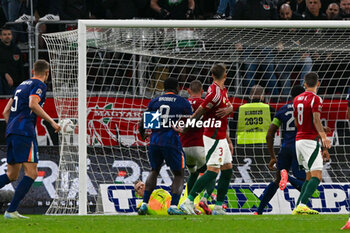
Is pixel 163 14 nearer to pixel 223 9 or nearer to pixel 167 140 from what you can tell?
pixel 223 9

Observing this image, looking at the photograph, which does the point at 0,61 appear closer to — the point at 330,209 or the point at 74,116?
the point at 74,116

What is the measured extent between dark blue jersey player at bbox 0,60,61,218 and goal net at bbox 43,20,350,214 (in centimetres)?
235

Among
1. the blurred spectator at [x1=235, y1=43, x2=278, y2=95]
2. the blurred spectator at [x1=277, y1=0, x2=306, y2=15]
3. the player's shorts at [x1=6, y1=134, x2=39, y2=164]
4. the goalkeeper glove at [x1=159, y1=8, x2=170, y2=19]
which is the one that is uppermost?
the blurred spectator at [x1=277, y1=0, x2=306, y2=15]

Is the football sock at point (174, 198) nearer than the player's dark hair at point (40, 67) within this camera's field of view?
No

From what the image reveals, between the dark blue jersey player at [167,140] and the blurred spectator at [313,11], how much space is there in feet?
17.0

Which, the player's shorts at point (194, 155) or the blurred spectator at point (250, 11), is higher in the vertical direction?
the blurred spectator at point (250, 11)

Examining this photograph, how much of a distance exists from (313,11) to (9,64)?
563 centimetres

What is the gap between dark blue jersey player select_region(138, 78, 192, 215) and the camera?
11.0 meters

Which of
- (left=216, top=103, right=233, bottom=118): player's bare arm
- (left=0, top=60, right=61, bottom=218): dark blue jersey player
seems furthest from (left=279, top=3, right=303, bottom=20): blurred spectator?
(left=0, top=60, right=61, bottom=218): dark blue jersey player

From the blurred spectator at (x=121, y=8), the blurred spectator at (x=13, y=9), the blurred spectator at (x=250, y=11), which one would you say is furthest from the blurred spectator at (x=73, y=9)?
the blurred spectator at (x=250, y=11)

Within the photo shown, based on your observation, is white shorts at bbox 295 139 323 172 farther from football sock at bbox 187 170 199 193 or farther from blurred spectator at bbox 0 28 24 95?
blurred spectator at bbox 0 28 24 95

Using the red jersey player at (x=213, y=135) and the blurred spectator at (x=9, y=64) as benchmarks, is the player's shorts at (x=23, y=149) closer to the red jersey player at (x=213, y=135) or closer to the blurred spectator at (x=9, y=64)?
the red jersey player at (x=213, y=135)

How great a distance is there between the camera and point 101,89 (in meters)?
13.8

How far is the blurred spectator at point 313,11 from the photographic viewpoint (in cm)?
1544
